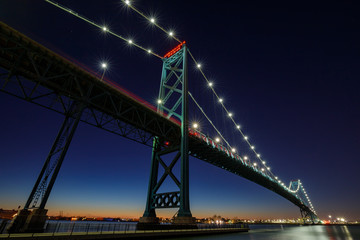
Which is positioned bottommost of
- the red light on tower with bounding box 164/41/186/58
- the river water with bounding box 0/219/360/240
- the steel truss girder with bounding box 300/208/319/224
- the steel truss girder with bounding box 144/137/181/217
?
the river water with bounding box 0/219/360/240

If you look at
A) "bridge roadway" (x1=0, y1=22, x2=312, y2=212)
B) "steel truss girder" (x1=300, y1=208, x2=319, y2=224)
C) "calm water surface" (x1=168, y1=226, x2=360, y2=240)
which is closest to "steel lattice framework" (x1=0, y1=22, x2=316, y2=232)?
"bridge roadway" (x1=0, y1=22, x2=312, y2=212)

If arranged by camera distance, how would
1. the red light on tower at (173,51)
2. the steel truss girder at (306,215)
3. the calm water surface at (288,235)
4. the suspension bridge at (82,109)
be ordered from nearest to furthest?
the suspension bridge at (82,109) < the calm water surface at (288,235) < the red light on tower at (173,51) < the steel truss girder at (306,215)

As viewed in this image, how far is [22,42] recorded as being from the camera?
1251 cm

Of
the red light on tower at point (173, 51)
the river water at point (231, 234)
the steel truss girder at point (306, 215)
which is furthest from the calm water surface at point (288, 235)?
the steel truss girder at point (306, 215)

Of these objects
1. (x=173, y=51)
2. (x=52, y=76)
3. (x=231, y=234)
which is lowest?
(x=231, y=234)

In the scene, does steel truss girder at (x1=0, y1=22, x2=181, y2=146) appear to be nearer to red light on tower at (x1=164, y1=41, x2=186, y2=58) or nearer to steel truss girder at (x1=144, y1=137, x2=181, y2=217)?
steel truss girder at (x1=144, y1=137, x2=181, y2=217)

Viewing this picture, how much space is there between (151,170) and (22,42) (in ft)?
52.4

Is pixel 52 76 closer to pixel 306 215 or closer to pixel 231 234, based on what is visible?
pixel 231 234

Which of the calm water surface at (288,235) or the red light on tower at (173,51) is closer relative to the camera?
the calm water surface at (288,235)

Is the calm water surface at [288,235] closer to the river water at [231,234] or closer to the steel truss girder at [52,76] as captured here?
the river water at [231,234]

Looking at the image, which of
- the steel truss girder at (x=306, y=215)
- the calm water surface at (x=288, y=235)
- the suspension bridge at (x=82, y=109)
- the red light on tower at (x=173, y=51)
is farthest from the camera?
the steel truss girder at (x=306, y=215)

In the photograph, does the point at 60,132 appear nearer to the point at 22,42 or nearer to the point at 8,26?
the point at 22,42

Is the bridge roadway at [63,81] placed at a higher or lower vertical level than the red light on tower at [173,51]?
lower

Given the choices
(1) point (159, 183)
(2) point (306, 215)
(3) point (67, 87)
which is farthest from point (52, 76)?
(2) point (306, 215)
